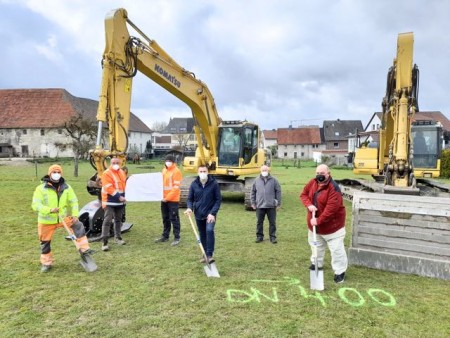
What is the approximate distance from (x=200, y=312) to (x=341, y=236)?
2.48 meters

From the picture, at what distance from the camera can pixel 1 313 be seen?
184 inches

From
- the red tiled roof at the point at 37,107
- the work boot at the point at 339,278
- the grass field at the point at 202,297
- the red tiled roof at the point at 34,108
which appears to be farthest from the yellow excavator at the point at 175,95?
the red tiled roof at the point at 34,108

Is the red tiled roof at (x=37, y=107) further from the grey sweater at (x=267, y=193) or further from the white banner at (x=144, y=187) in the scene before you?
the grey sweater at (x=267, y=193)

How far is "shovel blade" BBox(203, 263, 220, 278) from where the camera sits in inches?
237

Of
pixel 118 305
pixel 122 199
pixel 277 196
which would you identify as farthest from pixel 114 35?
pixel 118 305

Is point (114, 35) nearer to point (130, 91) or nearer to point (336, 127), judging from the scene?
point (130, 91)

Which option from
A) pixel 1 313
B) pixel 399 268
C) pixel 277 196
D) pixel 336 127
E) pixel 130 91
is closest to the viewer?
pixel 1 313

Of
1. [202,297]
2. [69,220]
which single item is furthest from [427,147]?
[69,220]

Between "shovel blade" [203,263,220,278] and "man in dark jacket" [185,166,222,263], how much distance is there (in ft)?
0.50

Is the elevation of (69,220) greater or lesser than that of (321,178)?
lesser

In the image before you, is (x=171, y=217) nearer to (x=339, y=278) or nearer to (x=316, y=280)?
(x=316, y=280)

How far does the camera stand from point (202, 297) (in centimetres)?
520

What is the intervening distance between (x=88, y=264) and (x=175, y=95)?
271 inches

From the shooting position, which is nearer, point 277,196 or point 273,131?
point 277,196
